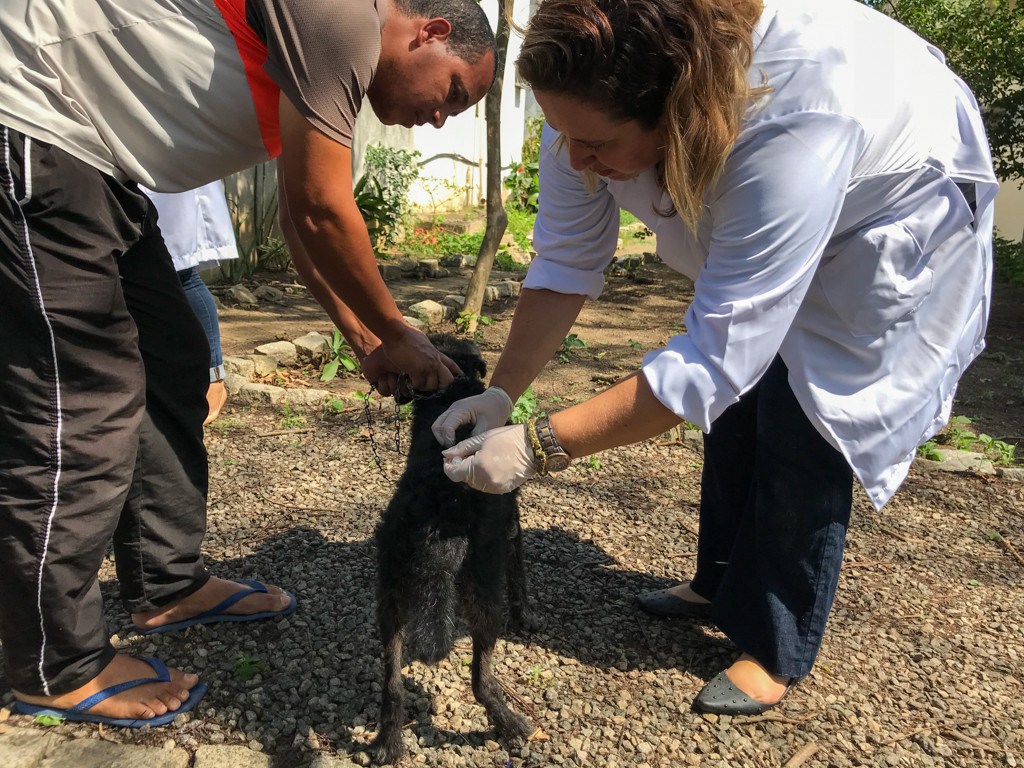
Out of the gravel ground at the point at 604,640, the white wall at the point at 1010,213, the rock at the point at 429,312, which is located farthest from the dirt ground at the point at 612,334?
the white wall at the point at 1010,213

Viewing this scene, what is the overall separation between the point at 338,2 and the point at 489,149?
4.69 meters

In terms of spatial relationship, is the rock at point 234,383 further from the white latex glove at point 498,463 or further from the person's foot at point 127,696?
the white latex glove at point 498,463

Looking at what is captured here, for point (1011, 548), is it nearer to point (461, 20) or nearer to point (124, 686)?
point (461, 20)

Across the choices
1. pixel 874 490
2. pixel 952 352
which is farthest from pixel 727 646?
pixel 952 352

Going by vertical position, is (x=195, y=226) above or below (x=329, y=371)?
above

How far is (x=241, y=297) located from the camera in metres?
6.84

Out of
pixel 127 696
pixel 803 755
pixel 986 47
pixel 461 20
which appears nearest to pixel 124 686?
pixel 127 696

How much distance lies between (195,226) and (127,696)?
2.17 metres

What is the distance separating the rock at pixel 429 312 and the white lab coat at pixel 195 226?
2.50 meters

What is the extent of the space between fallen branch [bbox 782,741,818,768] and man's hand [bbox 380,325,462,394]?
148 cm

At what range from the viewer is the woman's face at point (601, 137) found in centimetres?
163

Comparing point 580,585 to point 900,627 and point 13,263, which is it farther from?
point 13,263

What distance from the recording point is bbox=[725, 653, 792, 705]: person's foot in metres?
2.30

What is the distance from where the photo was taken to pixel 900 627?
108 inches
